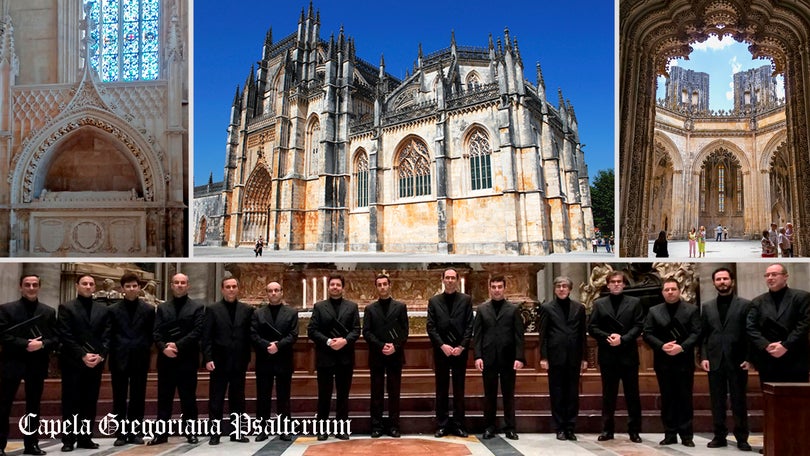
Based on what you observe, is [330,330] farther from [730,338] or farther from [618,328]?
[730,338]

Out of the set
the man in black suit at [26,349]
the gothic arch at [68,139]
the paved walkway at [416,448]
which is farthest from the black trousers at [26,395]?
the gothic arch at [68,139]

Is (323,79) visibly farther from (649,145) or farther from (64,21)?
(649,145)

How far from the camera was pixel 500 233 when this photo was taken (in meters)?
4.68

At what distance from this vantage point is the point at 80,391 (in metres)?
2.86

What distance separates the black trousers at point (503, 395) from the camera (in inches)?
115

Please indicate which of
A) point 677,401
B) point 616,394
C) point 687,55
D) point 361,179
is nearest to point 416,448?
point 616,394

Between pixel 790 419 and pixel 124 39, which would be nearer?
pixel 790 419

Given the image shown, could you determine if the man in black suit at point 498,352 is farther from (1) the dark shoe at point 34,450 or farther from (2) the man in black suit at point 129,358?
(1) the dark shoe at point 34,450

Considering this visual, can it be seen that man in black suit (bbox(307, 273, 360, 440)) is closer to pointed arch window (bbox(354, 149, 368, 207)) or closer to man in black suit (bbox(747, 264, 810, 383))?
man in black suit (bbox(747, 264, 810, 383))

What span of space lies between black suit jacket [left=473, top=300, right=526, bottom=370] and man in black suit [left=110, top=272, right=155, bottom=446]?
1.80 metres

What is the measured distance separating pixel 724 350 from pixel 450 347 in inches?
55.5

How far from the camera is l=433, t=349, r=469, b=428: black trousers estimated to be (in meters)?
2.94

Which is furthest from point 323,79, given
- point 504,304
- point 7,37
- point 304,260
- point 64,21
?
point 504,304

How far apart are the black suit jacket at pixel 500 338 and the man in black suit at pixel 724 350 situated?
0.96 m
